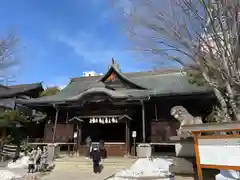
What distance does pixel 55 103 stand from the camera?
1700 cm

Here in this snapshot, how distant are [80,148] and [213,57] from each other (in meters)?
11.3

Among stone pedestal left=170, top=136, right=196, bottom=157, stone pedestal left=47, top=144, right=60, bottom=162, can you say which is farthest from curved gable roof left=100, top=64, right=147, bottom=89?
stone pedestal left=170, top=136, right=196, bottom=157

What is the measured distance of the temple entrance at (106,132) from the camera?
17703 mm

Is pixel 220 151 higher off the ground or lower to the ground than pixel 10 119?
lower

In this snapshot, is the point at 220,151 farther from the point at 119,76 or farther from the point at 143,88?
the point at 119,76

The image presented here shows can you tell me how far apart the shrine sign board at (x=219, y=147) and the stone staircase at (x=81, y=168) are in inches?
231

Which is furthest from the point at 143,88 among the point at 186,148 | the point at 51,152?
the point at 186,148

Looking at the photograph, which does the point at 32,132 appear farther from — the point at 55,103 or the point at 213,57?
the point at 213,57

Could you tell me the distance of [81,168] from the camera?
12.0 metres

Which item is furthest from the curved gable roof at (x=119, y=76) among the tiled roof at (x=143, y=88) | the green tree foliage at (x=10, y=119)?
the green tree foliage at (x=10, y=119)

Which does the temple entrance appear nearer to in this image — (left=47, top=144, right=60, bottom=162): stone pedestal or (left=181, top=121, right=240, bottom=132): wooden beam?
(left=47, top=144, right=60, bottom=162): stone pedestal

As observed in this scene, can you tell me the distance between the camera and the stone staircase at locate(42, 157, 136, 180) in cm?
1018

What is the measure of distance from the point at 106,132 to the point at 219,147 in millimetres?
14968

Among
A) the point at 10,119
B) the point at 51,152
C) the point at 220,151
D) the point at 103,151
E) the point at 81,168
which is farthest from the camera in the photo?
the point at 10,119
